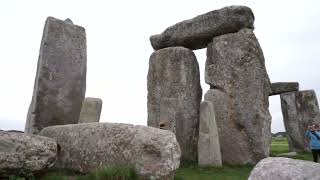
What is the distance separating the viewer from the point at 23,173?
5.57 m

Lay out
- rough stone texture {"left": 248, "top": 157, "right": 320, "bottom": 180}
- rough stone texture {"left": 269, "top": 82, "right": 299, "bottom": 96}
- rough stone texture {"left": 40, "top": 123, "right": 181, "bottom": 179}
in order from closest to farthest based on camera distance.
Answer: rough stone texture {"left": 248, "top": 157, "right": 320, "bottom": 180}
rough stone texture {"left": 40, "top": 123, "right": 181, "bottom": 179}
rough stone texture {"left": 269, "top": 82, "right": 299, "bottom": 96}

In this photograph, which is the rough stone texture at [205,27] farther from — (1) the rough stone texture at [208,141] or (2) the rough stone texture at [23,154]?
(2) the rough stone texture at [23,154]

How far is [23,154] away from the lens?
555 cm

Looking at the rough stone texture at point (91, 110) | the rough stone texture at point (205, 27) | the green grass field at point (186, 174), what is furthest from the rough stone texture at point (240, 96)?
the rough stone texture at point (91, 110)

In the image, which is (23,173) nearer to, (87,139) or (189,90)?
(87,139)

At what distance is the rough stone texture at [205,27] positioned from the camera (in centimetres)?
1201

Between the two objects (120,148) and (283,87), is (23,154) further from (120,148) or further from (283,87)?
(283,87)

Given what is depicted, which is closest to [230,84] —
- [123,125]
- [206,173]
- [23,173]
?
[206,173]

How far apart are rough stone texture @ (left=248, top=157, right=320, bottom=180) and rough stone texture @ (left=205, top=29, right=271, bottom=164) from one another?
7.97m

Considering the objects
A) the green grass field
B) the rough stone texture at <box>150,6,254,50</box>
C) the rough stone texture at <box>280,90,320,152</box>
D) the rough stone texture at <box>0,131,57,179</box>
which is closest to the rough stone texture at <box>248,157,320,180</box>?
the green grass field

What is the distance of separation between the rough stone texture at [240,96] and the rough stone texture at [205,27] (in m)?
0.28

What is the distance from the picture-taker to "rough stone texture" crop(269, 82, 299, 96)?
58.0ft

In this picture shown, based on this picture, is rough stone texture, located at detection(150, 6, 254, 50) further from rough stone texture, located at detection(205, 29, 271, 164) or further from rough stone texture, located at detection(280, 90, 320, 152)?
rough stone texture, located at detection(280, 90, 320, 152)

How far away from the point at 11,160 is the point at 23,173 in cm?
28
